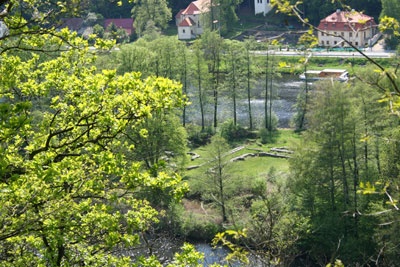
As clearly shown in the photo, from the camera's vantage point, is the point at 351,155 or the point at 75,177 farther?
the point at 351,155

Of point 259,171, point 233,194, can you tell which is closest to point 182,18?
point 259,171

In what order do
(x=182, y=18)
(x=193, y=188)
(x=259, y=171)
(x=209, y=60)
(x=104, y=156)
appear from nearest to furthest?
(x=104, y=156)
(x=193, y=188)
(x=259, y=171)
(x=209, y=60)
(x=182, y=18)

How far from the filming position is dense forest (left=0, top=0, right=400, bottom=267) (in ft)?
30.7

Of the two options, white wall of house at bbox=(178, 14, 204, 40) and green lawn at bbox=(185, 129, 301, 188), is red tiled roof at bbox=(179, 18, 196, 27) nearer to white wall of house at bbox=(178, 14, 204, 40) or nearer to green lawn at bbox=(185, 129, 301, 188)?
white wall of house at bbox=(178, 14, 204, 40)

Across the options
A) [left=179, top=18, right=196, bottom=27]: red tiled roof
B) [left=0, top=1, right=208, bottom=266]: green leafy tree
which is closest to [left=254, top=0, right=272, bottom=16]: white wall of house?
[left=179, top=18, right=196, bottom=27]: red tiled roof

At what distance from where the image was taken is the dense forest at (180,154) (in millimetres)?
9359

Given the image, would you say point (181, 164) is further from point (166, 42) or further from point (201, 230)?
point (166, 42)

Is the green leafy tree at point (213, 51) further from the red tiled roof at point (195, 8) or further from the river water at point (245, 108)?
the red tiled roof at point (195, 8)

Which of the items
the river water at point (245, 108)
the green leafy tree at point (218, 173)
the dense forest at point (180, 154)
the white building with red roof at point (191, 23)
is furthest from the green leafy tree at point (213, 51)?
the white building with red roof at point (191, 23)

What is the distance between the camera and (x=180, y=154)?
3709cm

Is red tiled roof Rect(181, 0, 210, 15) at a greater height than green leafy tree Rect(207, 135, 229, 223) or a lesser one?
greater

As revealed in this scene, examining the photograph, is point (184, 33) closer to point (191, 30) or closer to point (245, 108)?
point (191, 30)

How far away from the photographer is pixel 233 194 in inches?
1299

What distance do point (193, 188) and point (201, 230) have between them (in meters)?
4.68
